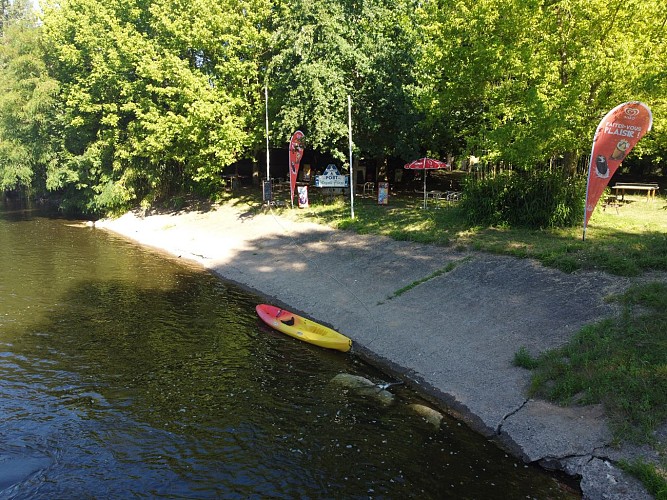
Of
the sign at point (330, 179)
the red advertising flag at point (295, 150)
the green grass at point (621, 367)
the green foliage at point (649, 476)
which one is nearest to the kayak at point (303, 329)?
the green grass at point (621, 367)

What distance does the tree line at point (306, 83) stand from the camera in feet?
60.1

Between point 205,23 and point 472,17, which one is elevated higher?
point 205,23

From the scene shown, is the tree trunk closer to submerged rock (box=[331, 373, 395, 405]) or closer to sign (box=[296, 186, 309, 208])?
sign (box=[296, 186, 309, 208])

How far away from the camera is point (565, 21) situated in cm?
1875

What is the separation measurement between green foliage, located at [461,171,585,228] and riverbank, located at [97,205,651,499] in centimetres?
336

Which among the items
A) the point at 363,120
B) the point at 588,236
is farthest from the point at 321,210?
the point at 588,236

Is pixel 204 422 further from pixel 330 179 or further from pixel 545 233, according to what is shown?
pixel 330 179

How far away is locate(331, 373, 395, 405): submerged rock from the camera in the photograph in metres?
10.7

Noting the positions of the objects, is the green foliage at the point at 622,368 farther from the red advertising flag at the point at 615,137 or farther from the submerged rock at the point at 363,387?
the red advertising flag at the point at 615,137

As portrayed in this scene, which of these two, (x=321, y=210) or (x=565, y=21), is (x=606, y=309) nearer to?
(x=565, y=21)

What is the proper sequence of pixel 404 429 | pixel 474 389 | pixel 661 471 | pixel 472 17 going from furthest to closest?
pixel 472 17
pixel 474 389
pixel 404 429
pixel 661 471

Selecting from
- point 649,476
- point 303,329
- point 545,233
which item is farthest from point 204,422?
point 545,233

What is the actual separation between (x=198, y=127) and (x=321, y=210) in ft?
29.8

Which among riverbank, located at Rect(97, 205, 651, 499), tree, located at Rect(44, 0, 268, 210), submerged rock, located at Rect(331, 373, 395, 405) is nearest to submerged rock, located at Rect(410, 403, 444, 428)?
riverbank, located at Rect(97, 205, 651, 499)
